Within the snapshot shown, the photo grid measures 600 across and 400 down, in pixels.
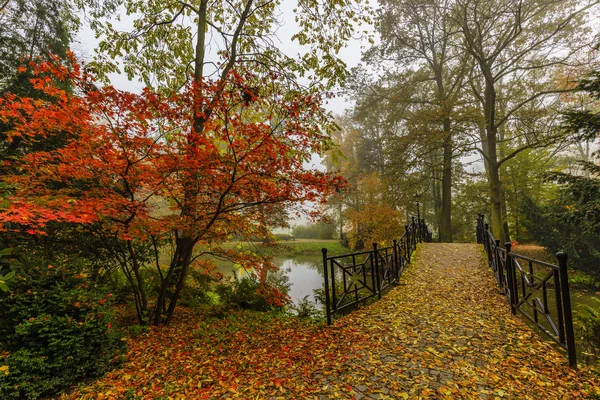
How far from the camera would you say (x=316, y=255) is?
20.9 m

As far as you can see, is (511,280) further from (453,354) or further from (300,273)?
(300,273)

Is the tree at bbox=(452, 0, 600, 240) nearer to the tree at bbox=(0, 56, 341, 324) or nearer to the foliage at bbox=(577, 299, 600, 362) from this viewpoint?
the foliage at bbox=(577, 299, 600, 362)

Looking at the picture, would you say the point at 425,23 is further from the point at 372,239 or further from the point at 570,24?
the point at 372,239

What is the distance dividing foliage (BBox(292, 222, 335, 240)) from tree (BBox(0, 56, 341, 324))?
70.9 feet

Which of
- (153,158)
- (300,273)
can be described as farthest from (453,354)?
(300,273)

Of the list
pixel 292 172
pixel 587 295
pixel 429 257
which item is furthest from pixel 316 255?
pixel 292 172

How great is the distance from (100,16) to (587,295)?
15.5m

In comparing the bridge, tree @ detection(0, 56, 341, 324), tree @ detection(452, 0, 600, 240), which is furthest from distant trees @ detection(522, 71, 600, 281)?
tree @ detection(0, 56, 341, 324)

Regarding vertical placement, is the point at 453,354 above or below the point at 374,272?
below

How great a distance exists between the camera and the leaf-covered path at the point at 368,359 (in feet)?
8.39

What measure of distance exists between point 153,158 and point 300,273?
12321 millimetres

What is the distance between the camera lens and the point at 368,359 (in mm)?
3133

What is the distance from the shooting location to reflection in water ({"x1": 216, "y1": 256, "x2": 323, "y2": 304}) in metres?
10.4

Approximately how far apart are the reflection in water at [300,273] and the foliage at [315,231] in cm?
670
